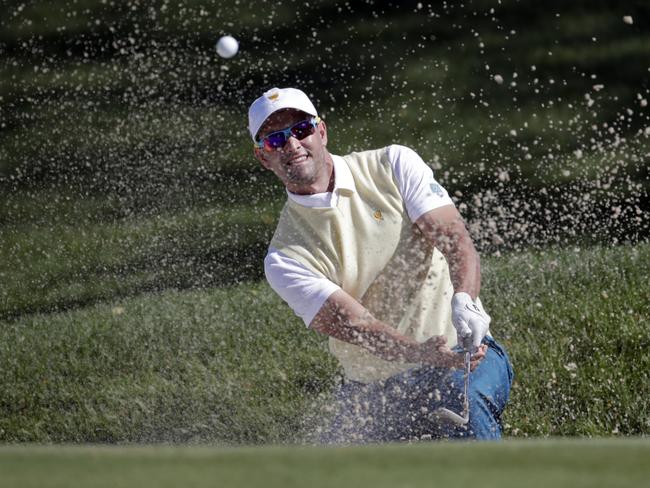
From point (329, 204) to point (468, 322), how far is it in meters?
0.71

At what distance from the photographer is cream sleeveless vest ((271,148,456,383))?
4.34 meters

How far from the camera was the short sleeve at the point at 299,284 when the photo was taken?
4266mm

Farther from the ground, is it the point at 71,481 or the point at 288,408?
the point at 71,481

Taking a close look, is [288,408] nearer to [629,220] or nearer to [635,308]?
[635,308]

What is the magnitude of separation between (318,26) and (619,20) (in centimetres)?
246

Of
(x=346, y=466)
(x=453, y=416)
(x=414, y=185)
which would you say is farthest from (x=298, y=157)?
(x=346, y=466)

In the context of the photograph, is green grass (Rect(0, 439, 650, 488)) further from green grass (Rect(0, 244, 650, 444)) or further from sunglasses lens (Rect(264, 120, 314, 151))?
green grass (Rect(0, 244, 650, 444))

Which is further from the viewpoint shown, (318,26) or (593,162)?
(318,26)

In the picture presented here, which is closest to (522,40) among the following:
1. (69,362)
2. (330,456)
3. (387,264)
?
(69,362)

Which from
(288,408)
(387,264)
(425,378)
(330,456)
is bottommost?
(288,408)

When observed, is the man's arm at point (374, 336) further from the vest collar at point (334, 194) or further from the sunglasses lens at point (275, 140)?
the sunglasses lens at point (275, 140)

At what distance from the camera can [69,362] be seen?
6.66 m

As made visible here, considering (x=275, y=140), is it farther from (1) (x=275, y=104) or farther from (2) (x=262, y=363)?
(2) (x=262, y=363)

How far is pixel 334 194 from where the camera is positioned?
436cm
